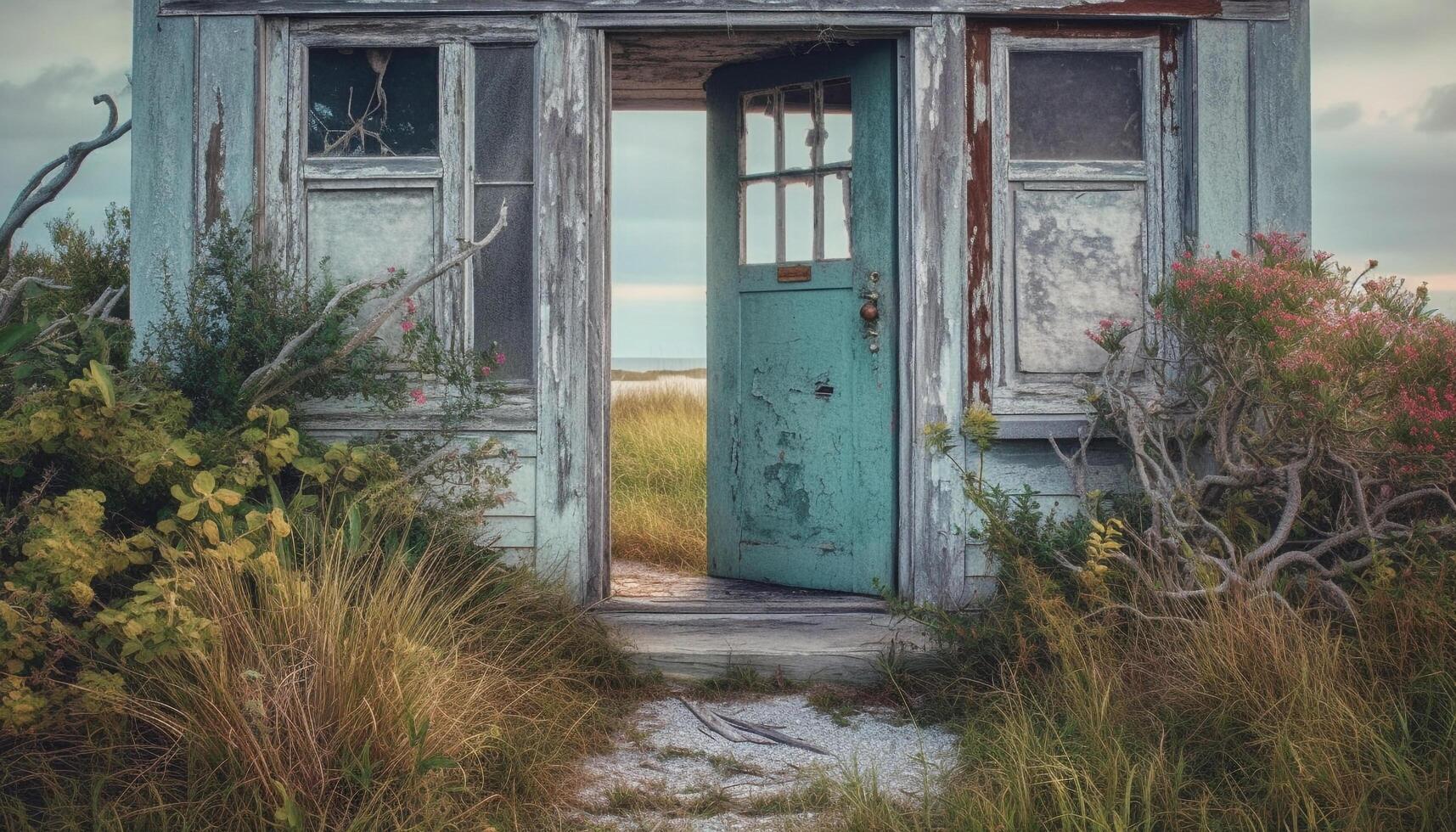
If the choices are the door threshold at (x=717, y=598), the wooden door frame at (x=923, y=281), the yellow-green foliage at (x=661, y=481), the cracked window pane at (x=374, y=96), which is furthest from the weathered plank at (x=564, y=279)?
the yellow-green foliage at (x=661, y=481)

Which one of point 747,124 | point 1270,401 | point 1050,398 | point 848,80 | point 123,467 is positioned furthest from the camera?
point 747,124

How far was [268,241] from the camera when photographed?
4.41 metres

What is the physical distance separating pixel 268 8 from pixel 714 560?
Result: 3102 millimetres

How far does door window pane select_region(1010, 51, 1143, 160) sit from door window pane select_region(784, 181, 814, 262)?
3.06 ft

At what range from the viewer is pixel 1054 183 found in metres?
4.64

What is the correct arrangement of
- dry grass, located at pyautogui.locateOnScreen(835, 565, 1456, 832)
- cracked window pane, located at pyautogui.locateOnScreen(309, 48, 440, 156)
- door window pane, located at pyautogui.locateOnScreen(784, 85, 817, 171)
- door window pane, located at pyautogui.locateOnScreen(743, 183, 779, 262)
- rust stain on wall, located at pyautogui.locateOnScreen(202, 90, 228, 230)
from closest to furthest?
dry grass, located at pyautogui.locateOnScreen(835, 565, 1456, 832), rust stain on wall, located at pyautogui.locateOnScreen(202, 90, 228, 230), cracked window pane, located at pyautogui.locateOnScreen(309, 48, 440, 156), door window pane, located at pyautogui.locateOnScreen(784, 85, 817, 171), door window pane, located at pyautogui.locateOnScreen(743, 183, 779, 262)

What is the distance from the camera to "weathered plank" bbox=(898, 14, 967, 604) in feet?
14.9

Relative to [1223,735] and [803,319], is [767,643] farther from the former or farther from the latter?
[1223,735]

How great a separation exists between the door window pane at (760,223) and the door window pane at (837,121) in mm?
354

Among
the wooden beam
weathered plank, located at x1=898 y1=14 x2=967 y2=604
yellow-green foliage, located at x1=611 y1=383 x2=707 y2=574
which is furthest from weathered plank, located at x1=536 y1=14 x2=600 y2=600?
yellow-green foliage, located at x1=611 y1=383 x2=707 y2=574

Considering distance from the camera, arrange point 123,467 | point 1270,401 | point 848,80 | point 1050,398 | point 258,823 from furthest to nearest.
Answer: point 848,80 < point 1050,398 < point 1270,401 < point 123,467 < point 258,823

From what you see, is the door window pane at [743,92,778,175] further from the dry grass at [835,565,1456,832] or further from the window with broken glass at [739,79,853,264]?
the dry grass at [835,565,1456,832]

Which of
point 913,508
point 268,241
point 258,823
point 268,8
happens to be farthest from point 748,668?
point 268,8

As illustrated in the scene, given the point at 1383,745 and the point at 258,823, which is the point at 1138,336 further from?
the point at 258,823
